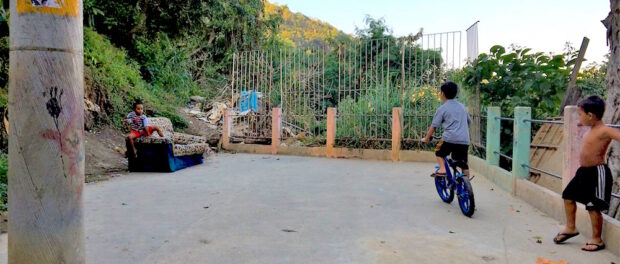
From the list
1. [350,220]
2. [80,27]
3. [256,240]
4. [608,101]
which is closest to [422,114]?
[608,101]

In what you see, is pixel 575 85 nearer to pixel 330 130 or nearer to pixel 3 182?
pixel 330 130

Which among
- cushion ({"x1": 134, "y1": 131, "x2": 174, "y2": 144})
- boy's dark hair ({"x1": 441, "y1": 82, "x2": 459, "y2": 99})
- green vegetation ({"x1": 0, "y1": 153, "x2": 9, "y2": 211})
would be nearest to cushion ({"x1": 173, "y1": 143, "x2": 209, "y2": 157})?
cushion ({"x1": 134, "y1": 131, "x2": 174, "y2": 144})

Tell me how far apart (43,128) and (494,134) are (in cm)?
703

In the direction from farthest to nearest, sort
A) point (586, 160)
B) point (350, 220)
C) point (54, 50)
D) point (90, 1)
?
point (90, 1)
point (350, 220)
point (586, 160)
point (54, 50)

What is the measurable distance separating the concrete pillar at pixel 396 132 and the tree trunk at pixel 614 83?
5954mm

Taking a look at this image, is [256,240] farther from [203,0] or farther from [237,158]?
[203,0]

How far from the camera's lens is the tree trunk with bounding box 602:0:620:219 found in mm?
4727

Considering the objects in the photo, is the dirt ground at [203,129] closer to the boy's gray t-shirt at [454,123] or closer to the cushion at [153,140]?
the cushion at [153,140]

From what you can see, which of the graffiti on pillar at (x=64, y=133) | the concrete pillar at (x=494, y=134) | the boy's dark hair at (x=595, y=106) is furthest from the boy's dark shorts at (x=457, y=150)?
the graffiti on pillar at (x=64, y=133)

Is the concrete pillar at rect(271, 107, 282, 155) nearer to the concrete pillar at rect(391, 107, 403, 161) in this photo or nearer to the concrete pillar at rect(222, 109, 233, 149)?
the concrete pillar at rect(222, 109, 233, 149)

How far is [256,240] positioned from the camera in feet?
13.0

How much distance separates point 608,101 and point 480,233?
2239 mm

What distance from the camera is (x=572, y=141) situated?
4.62 metres

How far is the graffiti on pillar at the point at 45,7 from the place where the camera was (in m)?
1.76
